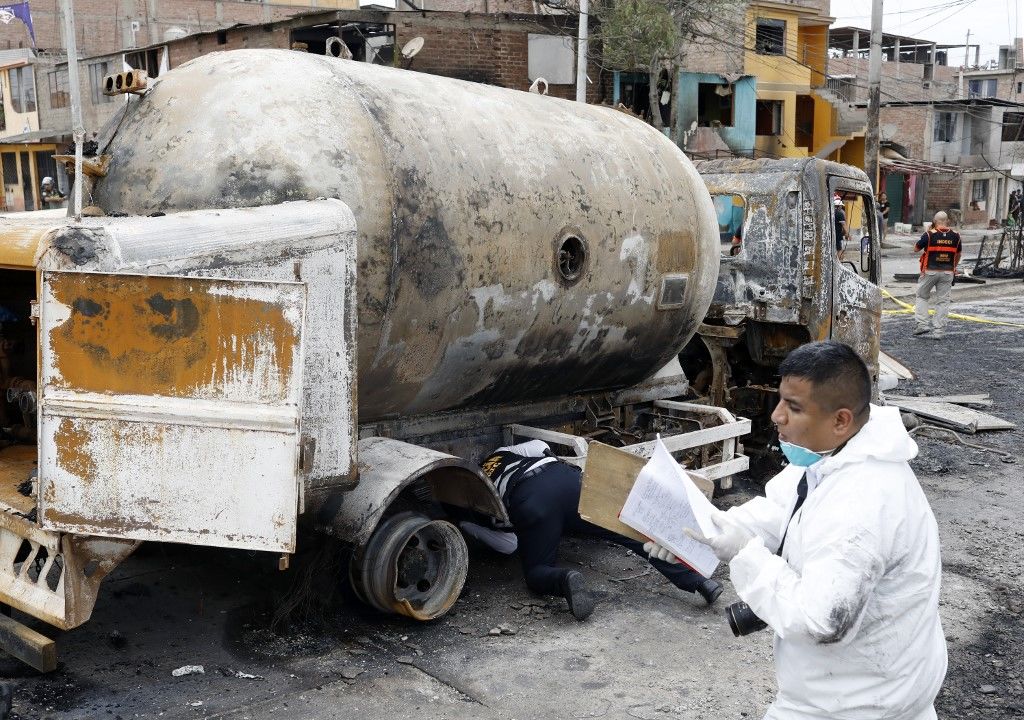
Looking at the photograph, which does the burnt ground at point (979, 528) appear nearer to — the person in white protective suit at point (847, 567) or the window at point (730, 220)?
the person in white protective suit at point (847, 567)

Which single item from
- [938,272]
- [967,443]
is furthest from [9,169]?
[967,443]

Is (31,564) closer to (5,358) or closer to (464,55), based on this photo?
(5,358)

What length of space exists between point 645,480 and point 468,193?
2790mm

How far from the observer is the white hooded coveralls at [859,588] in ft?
7.72

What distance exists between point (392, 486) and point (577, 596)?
3.74ft

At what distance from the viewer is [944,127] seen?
46531 millimetres

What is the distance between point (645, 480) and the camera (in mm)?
2873

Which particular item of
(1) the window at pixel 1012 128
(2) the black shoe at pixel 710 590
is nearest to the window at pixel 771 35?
(1) the window at pixel 1012 128

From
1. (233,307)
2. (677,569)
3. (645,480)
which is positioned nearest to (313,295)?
(233,307)

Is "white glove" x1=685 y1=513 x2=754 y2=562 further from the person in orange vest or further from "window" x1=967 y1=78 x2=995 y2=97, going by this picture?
"window" x1=967 y1=78 x2=995 y2=97

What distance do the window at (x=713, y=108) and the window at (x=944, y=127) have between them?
1796 cm

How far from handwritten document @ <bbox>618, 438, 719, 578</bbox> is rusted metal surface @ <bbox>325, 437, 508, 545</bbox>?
2.07 metres

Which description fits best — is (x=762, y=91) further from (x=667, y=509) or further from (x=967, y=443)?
(x=667, y=509)

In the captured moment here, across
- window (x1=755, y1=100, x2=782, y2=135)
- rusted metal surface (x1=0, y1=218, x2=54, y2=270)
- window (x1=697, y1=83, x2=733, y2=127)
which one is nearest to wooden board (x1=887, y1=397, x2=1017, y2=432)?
rusted metal surface (x1=0, y1=218, x2=54, y2=270)
